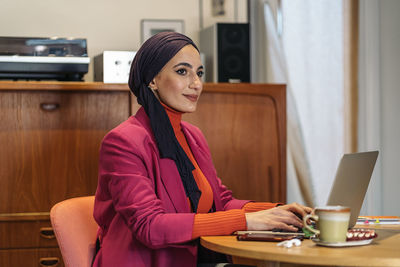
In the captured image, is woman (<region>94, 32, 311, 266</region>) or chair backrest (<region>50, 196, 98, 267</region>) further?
chair backrest (<region>50, 196, 98, 267</region>)

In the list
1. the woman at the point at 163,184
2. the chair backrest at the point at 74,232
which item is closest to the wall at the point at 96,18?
the woman at the point at 163,184

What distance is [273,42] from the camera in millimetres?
4082

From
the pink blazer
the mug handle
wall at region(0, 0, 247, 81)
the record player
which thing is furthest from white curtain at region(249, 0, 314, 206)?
the mug handle

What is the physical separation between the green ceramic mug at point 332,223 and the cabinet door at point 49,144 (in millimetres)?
1863

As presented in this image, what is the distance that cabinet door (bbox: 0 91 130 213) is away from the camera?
10.1ft

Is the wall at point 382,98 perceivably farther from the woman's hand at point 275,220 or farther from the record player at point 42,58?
the woman's hand at point 275,220

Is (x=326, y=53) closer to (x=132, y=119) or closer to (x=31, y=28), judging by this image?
(x=31, y=28)

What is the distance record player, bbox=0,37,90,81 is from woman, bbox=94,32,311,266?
112cm

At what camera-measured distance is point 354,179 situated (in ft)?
5.55

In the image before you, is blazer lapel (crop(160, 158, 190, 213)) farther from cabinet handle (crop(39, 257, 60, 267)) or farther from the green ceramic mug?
cabinet handle (crop(39, 257, 60, 267))

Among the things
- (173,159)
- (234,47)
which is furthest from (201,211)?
(234,47)

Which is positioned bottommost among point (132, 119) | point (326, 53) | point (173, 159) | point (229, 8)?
point (173, 159)

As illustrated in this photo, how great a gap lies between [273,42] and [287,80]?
0.28 meters

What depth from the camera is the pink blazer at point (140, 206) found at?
5.74ft
